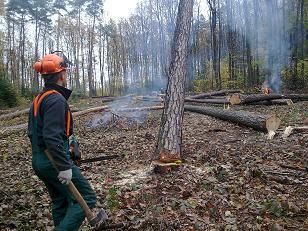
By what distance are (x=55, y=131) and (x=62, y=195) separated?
907 millimetres

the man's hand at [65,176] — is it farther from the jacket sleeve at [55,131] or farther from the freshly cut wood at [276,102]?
the freshly cut wood at [276,102]

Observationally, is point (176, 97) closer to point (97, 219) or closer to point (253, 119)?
point (97, 219)

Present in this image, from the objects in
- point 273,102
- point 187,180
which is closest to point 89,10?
point 273,102

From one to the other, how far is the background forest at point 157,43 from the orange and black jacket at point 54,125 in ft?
70.2

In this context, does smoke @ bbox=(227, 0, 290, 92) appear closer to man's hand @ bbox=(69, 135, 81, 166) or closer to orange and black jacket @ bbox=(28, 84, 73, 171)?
man's hand @ bbox=(69, 135, 81, 166)

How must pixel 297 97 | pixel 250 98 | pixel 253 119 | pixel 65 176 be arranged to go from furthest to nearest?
pixel 297 97, pixel 250 98, pixel 253 119, pixel 65 176

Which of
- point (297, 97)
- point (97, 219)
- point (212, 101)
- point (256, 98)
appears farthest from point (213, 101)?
point (97, 219)

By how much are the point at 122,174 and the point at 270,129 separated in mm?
5202

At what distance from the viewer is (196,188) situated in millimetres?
5707

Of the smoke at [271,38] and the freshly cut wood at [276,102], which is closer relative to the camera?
the freshly cut wood at [276,102]

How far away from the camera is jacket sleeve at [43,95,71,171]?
3.53 metres

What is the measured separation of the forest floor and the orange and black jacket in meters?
1.60

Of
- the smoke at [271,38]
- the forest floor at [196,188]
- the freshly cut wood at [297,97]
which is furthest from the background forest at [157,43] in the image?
the forest floor at [196,188]

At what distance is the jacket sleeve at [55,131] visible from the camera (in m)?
3.53
